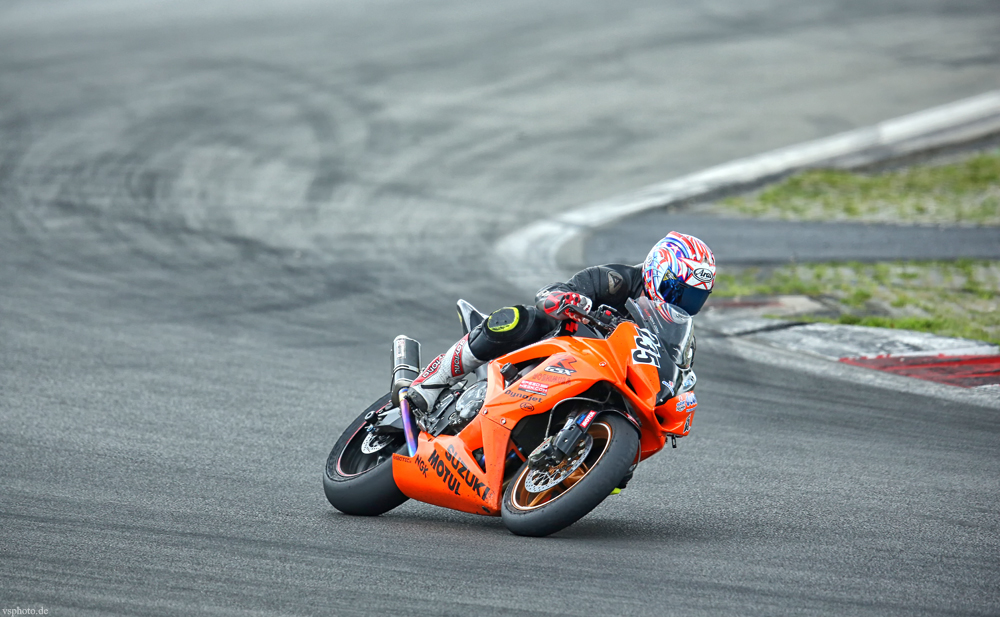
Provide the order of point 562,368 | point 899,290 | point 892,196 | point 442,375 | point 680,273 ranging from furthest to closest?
point 892,196 → point 899,290 → point 442,375 → point 680,273 → point 562,368

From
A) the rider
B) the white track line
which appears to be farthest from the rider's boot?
the white track line

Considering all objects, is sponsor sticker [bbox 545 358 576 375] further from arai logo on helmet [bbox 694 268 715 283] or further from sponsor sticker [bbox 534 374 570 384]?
arai logo on helmet [bbox 694 268 715 283]

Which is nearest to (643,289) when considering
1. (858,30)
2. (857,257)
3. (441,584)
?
(441,584)

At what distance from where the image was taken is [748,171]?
17.7 metres

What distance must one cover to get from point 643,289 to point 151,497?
2868 mm

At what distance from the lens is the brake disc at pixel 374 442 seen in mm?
5965

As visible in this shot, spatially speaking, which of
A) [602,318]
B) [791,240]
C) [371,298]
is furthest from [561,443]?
[791,240]

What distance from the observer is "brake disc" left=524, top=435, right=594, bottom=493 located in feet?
16.8

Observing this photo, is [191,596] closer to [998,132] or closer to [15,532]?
[15,532]

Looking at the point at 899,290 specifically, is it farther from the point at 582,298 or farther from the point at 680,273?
the point at 582,298

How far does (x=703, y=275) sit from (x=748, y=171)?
12689mm

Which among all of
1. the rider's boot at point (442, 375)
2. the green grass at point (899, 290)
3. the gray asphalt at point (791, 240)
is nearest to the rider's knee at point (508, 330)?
the rider's boot at point (442, 375)

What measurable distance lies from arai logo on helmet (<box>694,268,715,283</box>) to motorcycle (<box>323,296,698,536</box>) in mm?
207

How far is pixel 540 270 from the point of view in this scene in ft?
41.9
